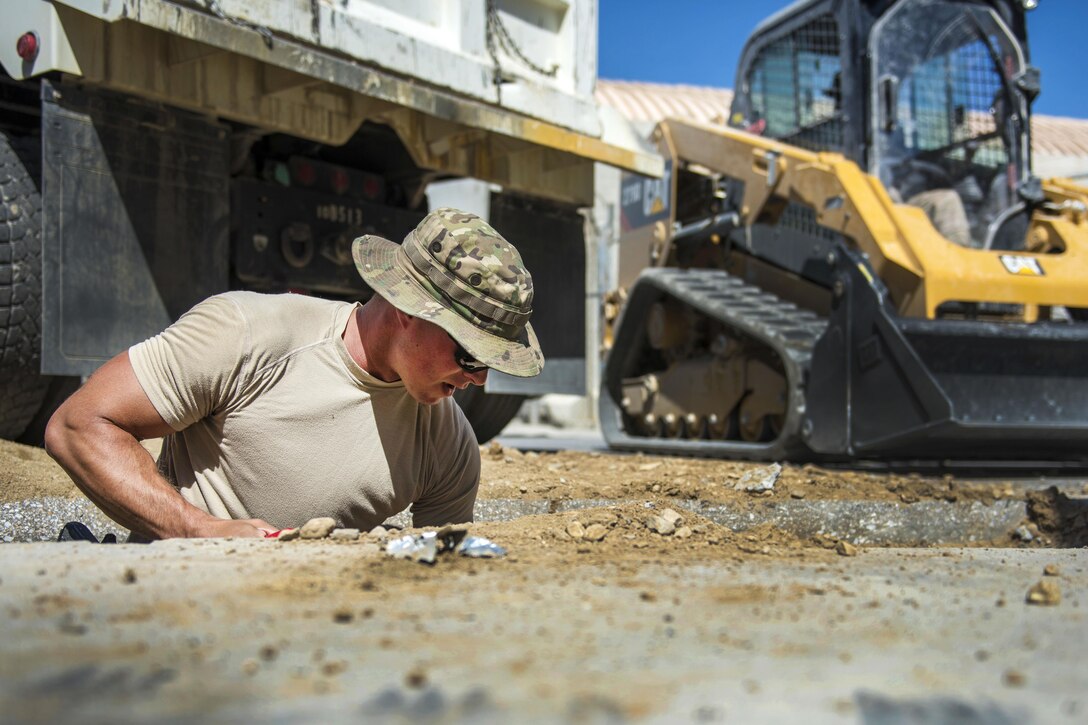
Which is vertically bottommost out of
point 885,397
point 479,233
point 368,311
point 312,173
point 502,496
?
point 502,496

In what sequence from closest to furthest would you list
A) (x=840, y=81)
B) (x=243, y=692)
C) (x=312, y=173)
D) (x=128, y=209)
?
(x=243, y=692) < (x=128, y=209) < (x=312, y=173) < (x=840, y=81)

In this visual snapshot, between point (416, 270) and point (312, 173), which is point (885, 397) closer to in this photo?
point (312, 173)

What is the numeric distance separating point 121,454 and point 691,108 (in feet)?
78.0

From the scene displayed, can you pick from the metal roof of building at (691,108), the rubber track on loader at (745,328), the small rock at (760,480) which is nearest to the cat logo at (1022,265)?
the rubber track on loader at (745,328)

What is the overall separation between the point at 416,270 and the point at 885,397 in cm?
323

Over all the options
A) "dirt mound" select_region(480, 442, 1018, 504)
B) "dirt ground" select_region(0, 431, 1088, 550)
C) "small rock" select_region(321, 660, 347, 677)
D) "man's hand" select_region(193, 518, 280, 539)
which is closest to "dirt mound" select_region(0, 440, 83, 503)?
"dirt ground" select_region(0, 431, 1088, 550)

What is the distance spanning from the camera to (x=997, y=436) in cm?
516

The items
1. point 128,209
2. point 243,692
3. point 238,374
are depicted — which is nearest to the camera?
point 243,692

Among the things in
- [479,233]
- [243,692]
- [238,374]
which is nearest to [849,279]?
[479,233]

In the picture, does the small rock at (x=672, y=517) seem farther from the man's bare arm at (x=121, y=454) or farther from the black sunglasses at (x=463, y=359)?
the man's bare arm at (x=121, y=454)

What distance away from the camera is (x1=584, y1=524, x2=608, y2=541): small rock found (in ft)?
8.41

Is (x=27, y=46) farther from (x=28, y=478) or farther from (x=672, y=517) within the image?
(x=672, y=517)

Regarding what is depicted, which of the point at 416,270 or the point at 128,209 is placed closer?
the point at 416,270

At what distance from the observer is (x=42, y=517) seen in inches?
139
